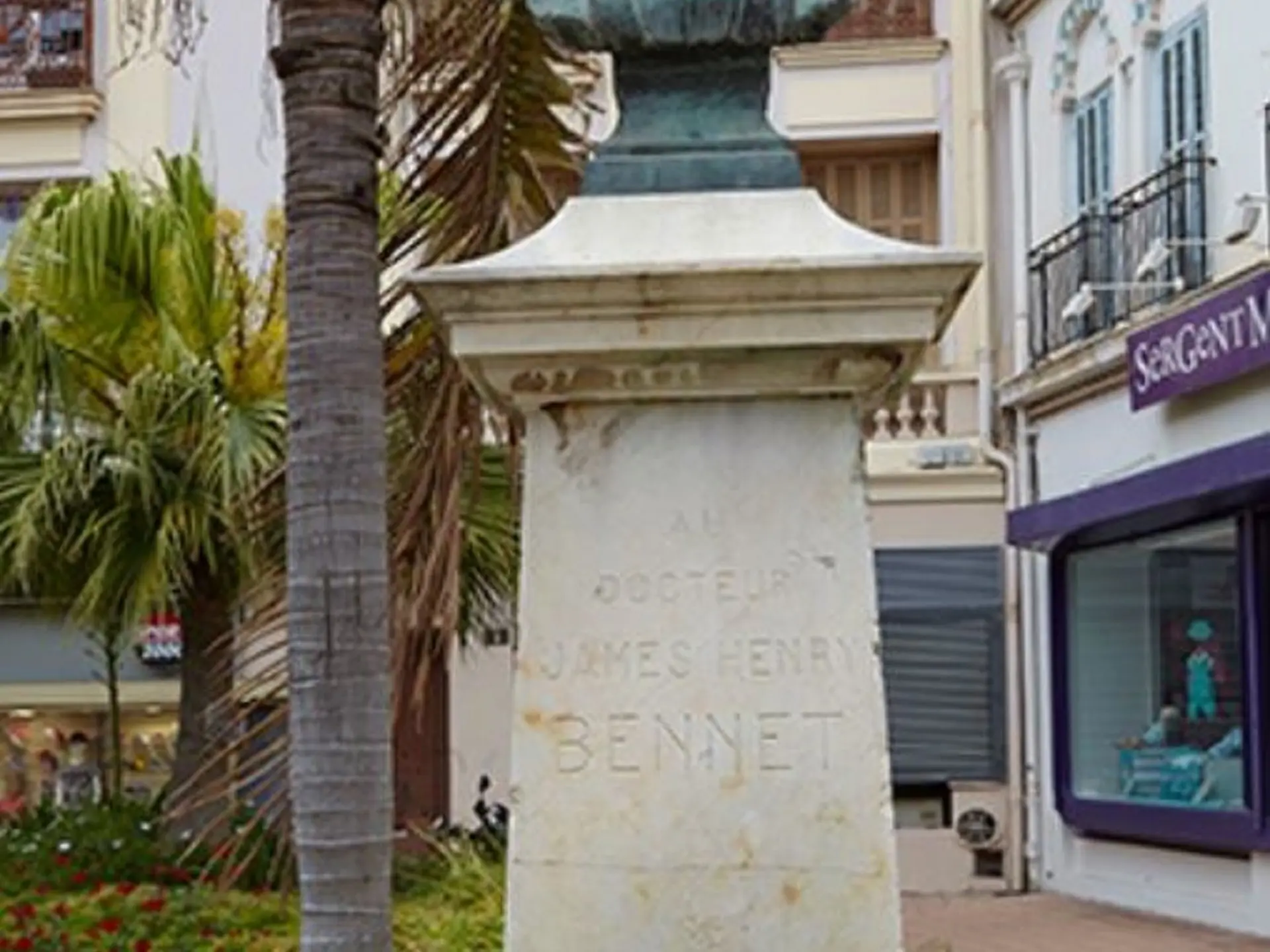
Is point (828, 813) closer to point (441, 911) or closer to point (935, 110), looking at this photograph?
point (441, 911)

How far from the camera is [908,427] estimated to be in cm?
2344

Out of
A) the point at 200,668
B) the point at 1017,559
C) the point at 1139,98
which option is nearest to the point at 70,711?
the point at 1017,559

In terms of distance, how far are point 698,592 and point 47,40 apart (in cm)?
2095

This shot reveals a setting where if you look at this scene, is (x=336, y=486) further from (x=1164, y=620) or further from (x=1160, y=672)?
(x=1160, y=672)

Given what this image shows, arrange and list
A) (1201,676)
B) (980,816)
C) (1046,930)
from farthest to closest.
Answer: (980,816) → (1201,676) → (1046,930)

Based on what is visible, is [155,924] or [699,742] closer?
[699,742]

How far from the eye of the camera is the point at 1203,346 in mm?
17484

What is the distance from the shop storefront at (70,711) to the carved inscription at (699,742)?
765 inches

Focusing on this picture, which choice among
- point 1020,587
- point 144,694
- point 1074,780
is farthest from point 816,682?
point 144,694

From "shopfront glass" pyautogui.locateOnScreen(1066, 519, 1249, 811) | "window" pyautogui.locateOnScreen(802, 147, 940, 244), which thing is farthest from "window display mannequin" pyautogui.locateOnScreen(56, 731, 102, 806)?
"shopfront glass" pyautogui.locateOnScreen(1066, 519, 1249, 811)

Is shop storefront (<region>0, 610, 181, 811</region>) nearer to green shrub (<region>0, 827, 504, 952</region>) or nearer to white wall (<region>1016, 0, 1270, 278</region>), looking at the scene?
white wall (<region>1016, 0, 1270, 278</region>)

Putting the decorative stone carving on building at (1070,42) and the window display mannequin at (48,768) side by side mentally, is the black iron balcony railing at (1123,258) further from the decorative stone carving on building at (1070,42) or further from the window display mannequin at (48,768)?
the window display mannequin at (48,768)

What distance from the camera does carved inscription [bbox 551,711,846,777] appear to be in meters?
5.30

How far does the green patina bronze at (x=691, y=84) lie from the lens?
5.55 meters
